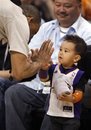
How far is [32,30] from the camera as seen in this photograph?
3447 mm

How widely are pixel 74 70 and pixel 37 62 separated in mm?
230

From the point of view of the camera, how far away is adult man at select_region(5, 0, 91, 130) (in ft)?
9.20

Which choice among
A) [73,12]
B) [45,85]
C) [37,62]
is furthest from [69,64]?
[73,12]

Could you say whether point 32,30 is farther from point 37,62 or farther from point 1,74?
point 37,62

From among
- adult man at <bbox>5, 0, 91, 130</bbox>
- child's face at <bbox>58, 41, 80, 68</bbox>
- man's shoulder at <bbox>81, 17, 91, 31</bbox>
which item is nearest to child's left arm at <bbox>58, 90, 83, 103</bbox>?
child's face at <bbox>58, 41, 80, 68</bbox>

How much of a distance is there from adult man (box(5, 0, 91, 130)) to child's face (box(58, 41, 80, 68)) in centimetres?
43

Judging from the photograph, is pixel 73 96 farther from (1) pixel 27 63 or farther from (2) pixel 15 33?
(2) pixel 15 33

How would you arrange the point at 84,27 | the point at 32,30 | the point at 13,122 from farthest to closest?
the point at 32,30
the point at 84,27
the point at 13,122

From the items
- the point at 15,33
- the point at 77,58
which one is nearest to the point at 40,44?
the point at 77,58

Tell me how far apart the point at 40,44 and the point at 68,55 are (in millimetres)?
599

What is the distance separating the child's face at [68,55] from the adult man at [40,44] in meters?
0.43

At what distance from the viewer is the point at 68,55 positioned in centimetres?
255

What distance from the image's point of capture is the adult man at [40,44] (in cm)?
280

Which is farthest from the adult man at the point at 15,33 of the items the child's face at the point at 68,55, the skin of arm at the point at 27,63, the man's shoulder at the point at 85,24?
the man's shoulder at the point at 85,24
